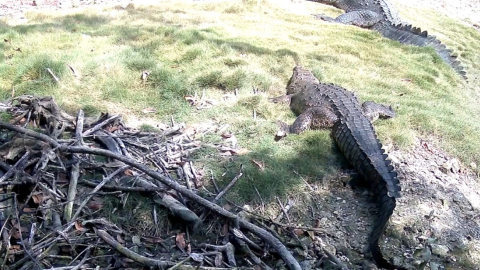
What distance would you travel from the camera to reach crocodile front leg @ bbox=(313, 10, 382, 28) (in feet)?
27.1

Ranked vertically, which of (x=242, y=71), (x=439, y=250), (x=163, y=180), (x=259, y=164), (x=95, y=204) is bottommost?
(x=439, y=250)

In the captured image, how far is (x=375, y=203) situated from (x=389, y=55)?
11.4 ft

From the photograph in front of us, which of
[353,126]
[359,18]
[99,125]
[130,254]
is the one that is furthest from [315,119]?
[359,18]

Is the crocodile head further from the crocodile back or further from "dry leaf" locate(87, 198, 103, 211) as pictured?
"dry leaf" locate(87, 198, 103, 211)

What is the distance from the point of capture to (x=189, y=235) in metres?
3.18

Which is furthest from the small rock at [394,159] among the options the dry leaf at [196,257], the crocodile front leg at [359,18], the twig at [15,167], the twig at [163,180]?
the crocodile front leg at [359,18]

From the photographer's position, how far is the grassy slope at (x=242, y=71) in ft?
14.7

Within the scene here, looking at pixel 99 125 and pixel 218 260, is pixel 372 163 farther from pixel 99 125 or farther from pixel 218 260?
pixel 99 125

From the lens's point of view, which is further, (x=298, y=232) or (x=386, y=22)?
(x=386, y=22)

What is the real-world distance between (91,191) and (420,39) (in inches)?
229

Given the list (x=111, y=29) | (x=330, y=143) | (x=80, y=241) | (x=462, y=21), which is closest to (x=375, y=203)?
(x=330, y=143)

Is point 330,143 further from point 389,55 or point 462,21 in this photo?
point 462,21

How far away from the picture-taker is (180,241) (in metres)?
3.13

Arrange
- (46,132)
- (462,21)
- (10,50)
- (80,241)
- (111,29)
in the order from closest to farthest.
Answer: (80,241), (46,132), (10,50), (111,29), (462,21)
